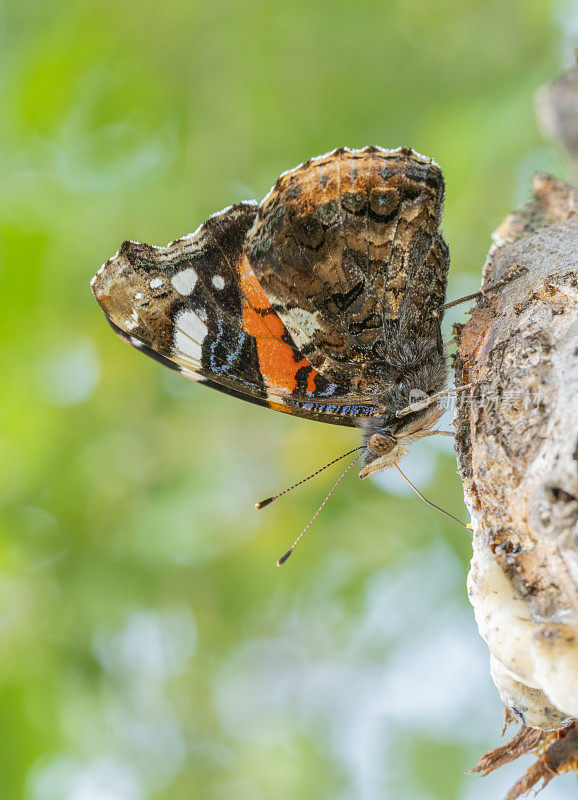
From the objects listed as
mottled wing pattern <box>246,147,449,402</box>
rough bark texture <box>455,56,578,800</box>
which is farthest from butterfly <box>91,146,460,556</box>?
rough bark texture <box>455,56,578,800</box>

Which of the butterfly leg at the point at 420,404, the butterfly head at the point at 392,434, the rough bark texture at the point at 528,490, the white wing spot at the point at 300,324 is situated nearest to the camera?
the rough bark texture at the point at 528,490

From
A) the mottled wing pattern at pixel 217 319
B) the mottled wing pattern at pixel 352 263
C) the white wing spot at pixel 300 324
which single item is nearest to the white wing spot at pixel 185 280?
the mottled wing pattern at pixel 217 319

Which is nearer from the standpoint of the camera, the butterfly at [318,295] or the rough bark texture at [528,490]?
the rough bark texture at [528,490]

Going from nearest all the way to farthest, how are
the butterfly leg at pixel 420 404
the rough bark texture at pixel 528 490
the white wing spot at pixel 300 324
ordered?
1. the rough bark texture at pixel 528 490
2. the butterfly leg at pixel 420 404
3. the white wing spot at pixel 300 324

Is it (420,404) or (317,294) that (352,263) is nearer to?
(317,294)

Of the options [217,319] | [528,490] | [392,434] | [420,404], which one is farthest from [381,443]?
[528,490]

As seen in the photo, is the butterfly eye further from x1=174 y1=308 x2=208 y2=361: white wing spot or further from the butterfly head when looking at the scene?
x1=174 y1=308 x2=208 y2=361: white wing spot

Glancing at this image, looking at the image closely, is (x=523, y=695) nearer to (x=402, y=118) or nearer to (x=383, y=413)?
(x=383, y=413)

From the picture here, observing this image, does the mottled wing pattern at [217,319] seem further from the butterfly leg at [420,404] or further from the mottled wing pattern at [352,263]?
the butterfly leg at [420,404]
